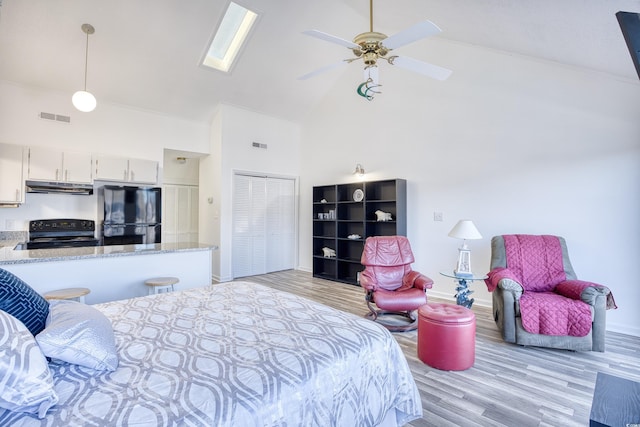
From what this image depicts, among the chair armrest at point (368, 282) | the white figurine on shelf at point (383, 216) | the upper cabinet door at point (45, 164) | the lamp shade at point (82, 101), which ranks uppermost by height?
the lamp shade at point (82, 101)

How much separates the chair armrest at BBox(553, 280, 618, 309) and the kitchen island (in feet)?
12.4

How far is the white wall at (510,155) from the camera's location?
3.39 metres

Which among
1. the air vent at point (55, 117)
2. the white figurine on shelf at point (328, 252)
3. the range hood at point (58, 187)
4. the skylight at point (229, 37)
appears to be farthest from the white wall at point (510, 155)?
the air vent at point (55, 117)

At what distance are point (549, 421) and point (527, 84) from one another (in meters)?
3.74

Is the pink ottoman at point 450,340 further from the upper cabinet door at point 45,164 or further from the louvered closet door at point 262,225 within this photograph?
the upper cabinet door at point 45,164

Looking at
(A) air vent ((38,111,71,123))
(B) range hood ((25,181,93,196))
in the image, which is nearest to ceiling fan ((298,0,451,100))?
(B) range hood ((25,181,93,196))

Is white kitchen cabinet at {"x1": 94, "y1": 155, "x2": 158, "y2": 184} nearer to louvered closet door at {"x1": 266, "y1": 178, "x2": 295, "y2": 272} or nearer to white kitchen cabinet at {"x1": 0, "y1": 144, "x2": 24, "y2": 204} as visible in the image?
white kitchen cabinet at {"x1": 0, "y1": 144, "x2": 24, "y2": 204}

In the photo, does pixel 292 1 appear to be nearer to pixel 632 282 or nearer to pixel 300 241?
pixel 300 241

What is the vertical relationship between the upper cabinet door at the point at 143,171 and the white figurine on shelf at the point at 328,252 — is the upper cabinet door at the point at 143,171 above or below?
above

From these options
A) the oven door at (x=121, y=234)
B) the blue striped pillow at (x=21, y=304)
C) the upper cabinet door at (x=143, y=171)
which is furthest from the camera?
the upper cabinet door at (x=143, y=171)

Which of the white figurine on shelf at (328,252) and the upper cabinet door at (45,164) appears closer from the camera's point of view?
the upper cabinet door at (45,164)

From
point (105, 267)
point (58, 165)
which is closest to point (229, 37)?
point (58, 165)

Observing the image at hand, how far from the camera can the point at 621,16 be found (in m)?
1.40

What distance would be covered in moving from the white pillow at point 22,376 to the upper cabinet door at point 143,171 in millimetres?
4545
